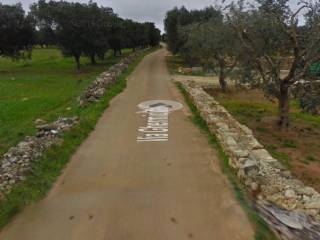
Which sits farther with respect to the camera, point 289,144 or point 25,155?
point 289,144

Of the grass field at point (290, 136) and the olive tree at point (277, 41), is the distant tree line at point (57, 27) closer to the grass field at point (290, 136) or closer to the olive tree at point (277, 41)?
the grass field at point (290, 136)

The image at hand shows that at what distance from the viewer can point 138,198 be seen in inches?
260

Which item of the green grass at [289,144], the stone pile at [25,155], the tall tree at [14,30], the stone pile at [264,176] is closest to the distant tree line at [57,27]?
the tall tree at [14,30]

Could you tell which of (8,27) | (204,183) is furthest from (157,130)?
(8,27)

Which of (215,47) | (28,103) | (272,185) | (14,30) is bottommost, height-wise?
(28,103)

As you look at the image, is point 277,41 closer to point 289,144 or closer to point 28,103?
point 289,144

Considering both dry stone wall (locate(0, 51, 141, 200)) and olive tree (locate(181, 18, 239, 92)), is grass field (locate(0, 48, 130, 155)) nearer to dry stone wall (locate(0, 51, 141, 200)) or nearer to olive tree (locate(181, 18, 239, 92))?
dry stone wall (locate(0, 51, 141, 200))

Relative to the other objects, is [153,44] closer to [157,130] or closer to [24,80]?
[24,80]

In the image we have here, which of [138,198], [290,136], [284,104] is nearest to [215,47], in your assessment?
[284,104]

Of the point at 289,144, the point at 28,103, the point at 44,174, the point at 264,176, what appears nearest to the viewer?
the point at 264,176

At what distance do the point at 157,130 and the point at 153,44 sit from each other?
324 feet

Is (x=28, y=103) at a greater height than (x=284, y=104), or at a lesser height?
lesser

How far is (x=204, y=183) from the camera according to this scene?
23.8 feet

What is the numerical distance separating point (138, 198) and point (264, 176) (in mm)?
2552
